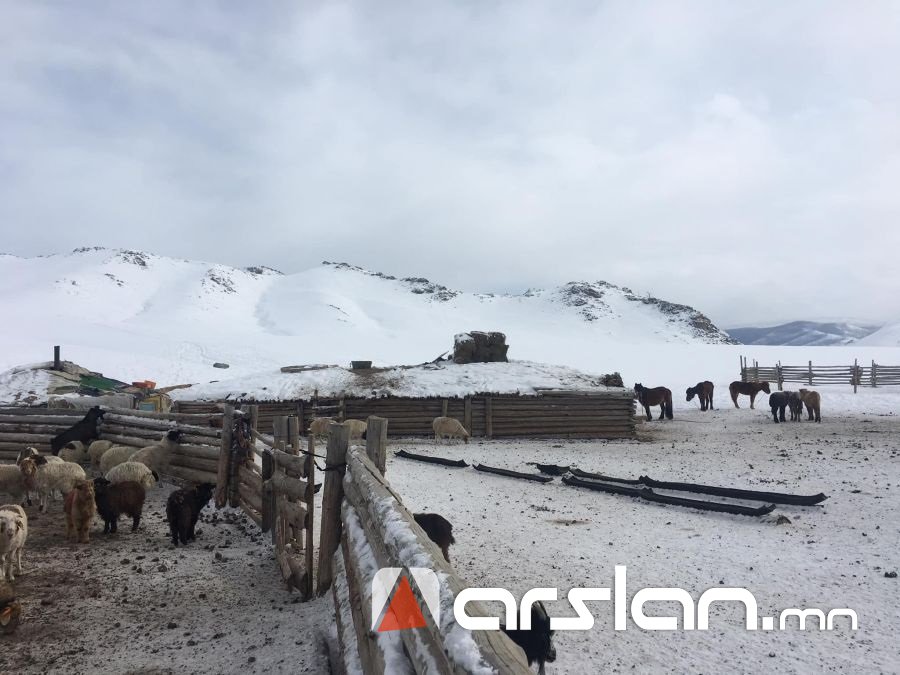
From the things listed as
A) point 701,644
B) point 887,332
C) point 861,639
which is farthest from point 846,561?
point 887,332

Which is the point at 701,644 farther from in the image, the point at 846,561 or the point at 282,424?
the point at 282,424

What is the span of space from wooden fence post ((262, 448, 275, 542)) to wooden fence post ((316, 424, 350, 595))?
247 centimetres

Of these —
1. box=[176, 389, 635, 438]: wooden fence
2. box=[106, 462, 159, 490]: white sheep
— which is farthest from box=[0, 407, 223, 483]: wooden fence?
box=[176, 389, 635, 438]: wooden fence

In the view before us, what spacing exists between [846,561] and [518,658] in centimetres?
736

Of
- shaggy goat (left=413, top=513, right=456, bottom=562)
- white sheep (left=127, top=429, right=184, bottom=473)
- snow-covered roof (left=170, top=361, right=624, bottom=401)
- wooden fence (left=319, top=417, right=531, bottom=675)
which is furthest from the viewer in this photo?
snow-covered roof (left=170, top=361, right=624, bottom=401)

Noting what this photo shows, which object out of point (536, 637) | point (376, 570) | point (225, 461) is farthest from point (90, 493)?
point (536, 637)

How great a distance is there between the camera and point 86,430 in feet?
45.2

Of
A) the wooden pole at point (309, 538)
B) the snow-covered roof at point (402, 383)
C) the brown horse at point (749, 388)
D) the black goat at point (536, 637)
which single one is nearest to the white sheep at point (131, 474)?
the wooden pole at point (309, 538)

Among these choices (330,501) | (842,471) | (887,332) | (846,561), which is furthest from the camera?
(887,332)

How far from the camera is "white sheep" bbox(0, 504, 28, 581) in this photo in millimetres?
6047

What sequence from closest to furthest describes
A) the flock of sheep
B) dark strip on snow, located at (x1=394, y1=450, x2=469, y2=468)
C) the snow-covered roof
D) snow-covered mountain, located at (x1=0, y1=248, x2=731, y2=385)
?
the flock of sheep → dark strip on snow, located at (x1=394, y1=450, x2=469, y2=468) → the snow-covered roof → snow-covered mountain, located at (x1=0, y1=248, x2=731, y2=385)

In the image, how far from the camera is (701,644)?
4.92 m

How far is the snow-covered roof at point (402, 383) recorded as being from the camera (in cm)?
2186

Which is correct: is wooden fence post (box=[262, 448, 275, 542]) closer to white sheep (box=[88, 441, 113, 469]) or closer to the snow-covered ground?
the snow-covered ground
